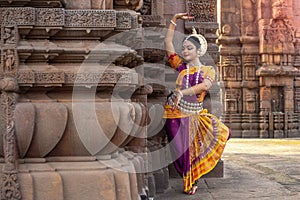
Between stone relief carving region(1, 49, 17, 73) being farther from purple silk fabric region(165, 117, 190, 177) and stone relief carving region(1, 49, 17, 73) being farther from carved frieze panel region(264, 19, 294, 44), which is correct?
carved frieze panel region(264, 19, 294, 44)

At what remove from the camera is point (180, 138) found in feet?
19.9

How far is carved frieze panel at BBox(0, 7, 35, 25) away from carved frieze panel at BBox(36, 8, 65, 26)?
0.16 ft

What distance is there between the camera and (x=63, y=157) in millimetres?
3807

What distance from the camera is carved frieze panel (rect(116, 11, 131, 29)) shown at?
3.87 m

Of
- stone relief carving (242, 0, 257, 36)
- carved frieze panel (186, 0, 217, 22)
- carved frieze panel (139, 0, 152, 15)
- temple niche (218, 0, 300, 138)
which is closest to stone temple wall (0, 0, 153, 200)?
carved frieze panel (139, 0, 152, 15)

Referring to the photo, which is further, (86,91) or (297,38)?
(297,38)

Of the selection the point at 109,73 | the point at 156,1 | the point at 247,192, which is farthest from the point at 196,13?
the point at 109,73

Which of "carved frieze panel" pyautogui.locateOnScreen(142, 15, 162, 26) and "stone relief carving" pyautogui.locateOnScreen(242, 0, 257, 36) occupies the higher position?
"stone relief carving" pyautogui.locateOnScreen(242, 0, 257, 36)

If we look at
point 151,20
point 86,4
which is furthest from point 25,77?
point 151,20

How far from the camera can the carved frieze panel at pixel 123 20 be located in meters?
3.87

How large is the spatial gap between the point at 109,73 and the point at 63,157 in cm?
69

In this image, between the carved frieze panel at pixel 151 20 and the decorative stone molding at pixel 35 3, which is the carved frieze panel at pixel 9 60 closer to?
the decorative stone molding at pixel 35 3

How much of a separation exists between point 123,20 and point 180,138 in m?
2.48

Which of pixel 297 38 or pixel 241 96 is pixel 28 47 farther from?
pixel 297 38
